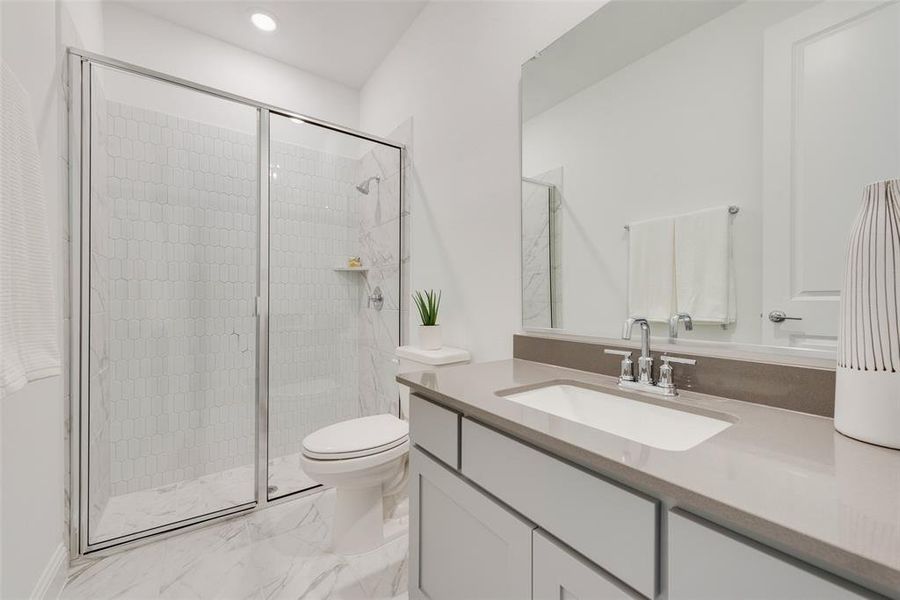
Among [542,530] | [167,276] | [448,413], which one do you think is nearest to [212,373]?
[167,276]

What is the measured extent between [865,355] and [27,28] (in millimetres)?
2253

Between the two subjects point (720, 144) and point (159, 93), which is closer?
point (720, 144)

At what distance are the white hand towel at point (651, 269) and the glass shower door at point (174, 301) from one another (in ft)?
5.96

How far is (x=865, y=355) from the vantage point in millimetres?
590

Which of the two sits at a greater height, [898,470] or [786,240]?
[786,240]

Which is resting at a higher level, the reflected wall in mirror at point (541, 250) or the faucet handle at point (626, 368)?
the reflected wall in mirror at point (541, 250)

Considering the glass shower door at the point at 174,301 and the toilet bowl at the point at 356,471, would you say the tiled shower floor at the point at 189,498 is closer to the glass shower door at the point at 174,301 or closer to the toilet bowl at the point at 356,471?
the glass shower door at the point at 174,301

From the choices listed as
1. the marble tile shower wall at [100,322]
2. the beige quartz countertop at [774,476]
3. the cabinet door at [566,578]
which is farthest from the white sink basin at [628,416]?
the marble tile shower wall at [100,322]

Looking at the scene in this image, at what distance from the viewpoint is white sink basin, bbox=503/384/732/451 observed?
831 mm

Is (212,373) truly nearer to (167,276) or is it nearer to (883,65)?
(167,276)

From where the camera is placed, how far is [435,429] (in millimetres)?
1058

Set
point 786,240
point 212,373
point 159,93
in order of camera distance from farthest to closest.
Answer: point 212,373 → point 159,93 → point 786,240

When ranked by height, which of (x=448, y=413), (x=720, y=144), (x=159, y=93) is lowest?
(x=448, y=413)

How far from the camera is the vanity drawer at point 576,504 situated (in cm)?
57
